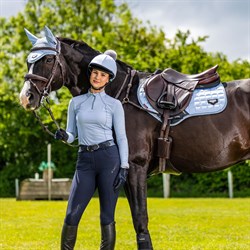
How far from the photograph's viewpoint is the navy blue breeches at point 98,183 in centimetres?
550

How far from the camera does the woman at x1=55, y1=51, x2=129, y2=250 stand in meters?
5.52

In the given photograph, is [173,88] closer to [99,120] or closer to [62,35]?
[99,120]

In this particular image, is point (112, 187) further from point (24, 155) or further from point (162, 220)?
point (24, 155)

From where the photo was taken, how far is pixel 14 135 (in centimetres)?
3156

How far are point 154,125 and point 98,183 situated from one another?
110 centimetres

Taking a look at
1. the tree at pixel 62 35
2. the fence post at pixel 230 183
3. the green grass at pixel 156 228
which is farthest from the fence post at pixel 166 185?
the green grass at pixel 156 228

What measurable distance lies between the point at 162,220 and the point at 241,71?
14195 millimetres

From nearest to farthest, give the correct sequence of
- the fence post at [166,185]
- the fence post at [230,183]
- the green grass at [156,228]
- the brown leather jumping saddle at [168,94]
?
the brown leather jumping saddle at [168,94]
the green grass at [156,228]
the fence post at [230,183]
the fence post at [166,185]

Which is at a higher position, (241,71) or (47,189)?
(241,71)

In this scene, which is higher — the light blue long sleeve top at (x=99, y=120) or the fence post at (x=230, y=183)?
the light blue long sleeve top at (x=99, y=120)

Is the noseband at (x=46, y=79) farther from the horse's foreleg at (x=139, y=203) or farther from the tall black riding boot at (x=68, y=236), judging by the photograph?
the tall black riding boot at (x=68, y=236)

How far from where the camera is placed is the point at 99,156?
552cm

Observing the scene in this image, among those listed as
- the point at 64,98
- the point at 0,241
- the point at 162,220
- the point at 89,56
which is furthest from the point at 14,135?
the point at 89,56

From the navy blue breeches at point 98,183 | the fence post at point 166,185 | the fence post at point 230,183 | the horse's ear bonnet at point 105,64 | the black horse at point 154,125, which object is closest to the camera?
the navy blue breeches at point 98,183
